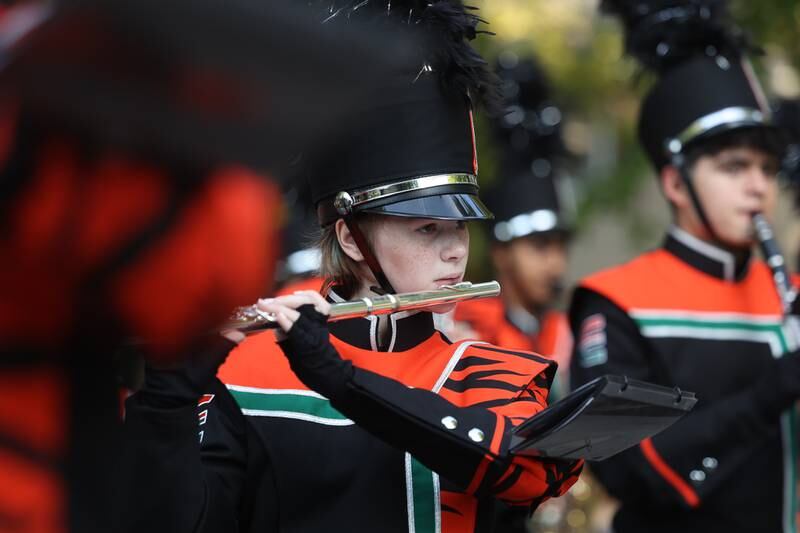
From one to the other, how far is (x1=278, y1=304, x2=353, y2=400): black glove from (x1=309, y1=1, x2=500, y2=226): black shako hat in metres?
0.46

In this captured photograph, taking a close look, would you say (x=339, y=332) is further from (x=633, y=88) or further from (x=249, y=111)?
(x=633, y=88)

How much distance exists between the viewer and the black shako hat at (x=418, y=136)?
273 cm

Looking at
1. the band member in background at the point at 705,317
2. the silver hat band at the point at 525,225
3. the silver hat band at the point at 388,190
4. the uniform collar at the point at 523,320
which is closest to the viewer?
the silver hat band at the point at 388,190

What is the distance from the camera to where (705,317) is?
4.18 meters

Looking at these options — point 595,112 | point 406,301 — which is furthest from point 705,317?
point 595,112

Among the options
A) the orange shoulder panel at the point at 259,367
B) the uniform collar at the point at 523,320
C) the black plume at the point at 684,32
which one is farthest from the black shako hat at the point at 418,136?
the uniform collar at the point at 523,320

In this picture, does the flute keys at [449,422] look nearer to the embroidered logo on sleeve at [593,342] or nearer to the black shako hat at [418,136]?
the black shako hat at [418,136]

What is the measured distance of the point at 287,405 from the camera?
2.65m

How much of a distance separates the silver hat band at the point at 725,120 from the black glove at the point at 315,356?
237 cm

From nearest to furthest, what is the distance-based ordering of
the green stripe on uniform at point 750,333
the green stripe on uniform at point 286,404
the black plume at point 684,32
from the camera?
the green stripe on uniform at point 286,404 → the green stripe on uniform at point 750,333 → the black plume at point 684,32

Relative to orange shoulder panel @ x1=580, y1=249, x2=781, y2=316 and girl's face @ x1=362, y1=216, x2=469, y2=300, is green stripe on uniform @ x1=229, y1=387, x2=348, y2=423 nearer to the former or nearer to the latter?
girl's face @ x1=362, y1=216, x2=469, y2=300

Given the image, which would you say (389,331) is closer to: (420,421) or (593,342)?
(420,421)

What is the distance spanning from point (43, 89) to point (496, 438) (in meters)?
1.55

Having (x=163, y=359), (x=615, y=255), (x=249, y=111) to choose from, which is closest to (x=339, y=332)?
(x=163, y=359)
